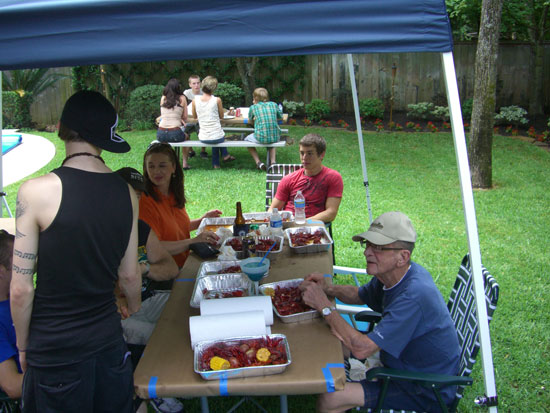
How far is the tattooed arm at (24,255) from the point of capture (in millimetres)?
1622

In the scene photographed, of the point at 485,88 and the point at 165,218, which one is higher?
the point at 485,88

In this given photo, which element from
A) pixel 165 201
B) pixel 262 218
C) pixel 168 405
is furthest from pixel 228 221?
pixel 168 405

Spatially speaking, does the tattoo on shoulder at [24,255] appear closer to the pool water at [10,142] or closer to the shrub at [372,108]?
the pool water at [10,142]

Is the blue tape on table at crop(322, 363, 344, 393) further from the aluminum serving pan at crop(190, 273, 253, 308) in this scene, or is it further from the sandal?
the sandal

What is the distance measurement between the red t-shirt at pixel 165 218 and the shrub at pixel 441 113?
418 inches

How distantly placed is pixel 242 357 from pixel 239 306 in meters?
0.29

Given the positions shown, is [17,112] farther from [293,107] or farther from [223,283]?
[223,283]

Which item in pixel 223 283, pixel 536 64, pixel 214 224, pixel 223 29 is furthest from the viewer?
pixel 536 64

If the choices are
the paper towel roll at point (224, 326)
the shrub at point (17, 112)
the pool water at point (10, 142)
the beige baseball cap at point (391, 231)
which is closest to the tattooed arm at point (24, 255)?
the paper towel roll at point (224, 326)

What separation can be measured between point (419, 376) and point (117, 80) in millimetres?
14058

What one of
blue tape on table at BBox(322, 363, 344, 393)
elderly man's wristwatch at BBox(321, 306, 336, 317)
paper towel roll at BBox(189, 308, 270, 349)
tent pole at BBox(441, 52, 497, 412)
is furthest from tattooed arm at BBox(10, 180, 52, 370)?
tent pole at BBox(441, 52, 497, 412)

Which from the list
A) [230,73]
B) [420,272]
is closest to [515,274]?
[420,272]

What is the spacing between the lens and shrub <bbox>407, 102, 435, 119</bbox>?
12.8 meters

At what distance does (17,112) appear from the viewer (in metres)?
13.7
